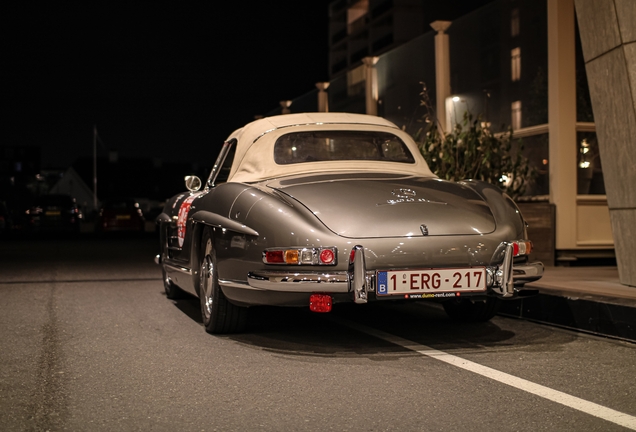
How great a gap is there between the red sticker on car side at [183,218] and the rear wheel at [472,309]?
241 cm

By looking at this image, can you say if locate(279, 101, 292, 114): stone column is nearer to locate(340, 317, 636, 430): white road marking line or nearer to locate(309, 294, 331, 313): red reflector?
locate(340, 317, 636, 430): white road marking line

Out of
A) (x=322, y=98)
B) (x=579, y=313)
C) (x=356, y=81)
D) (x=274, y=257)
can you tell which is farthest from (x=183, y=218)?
(x=322, y=98)

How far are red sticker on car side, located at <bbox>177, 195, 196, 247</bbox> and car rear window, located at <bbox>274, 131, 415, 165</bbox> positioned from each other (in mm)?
1159

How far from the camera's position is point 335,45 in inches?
3706

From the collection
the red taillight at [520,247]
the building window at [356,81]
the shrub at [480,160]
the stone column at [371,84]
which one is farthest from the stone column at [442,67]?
the red taillight at [520,247]

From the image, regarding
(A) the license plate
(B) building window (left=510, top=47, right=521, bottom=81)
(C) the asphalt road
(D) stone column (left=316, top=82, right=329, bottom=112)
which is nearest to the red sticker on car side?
(C) the asphalt road

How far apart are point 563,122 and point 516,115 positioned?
53.0 inches

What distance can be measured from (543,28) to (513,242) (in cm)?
705

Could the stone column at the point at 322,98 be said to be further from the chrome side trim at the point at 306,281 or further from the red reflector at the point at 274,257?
the chrome side trim at the point at 306,281

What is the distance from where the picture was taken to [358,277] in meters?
5.78

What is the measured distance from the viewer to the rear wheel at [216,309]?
677cm

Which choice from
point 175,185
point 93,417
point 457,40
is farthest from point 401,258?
point 175,185

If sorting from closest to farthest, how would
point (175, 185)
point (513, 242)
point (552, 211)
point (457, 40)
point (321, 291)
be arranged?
point (321, 291), point (513, 242), point (552, 211), point (457, 40), point (175, 185)

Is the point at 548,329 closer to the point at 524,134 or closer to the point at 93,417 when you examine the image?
the point at 93,417
